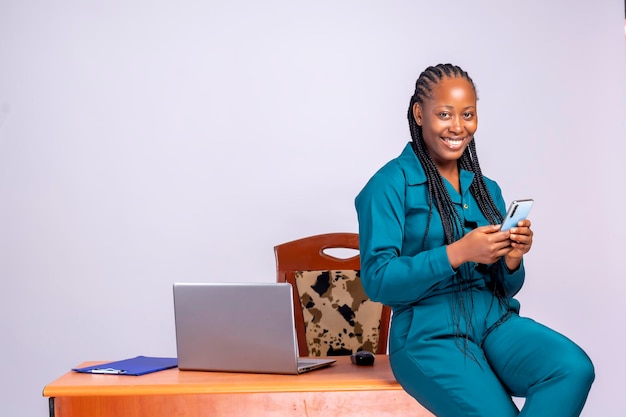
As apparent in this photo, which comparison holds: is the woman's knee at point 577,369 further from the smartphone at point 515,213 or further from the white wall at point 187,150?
the white wall at point 187,150

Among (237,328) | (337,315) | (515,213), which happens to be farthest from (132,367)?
(515,213)

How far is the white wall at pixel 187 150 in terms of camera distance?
12.1 feet

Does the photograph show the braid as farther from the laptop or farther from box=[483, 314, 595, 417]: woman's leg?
the laptop

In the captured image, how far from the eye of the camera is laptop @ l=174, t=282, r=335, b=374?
2023 millimetres

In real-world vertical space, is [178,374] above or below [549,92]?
below

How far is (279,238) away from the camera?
3.71 m

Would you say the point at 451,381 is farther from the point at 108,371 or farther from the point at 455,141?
the point at 108,371

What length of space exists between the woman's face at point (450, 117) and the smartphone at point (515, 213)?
0.96 ft

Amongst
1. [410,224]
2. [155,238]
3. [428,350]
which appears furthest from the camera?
[155,238]

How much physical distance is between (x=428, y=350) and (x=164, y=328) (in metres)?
2.09

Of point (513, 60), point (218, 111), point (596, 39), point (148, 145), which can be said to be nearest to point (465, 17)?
point (513, 60)

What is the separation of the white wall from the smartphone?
1875 millimetres

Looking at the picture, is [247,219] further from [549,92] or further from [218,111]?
[549,92]

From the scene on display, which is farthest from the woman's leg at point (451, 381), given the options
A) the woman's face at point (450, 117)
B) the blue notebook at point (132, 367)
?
the blue notebook at point (132, 367)
